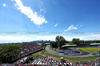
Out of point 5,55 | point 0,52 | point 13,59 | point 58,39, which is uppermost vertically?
point 58,39

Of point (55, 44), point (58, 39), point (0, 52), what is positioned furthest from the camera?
point (55, 44)

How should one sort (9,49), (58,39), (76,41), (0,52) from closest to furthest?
1. (0,52)
2. (9,49)
3. (58,39)
4. (76,41)

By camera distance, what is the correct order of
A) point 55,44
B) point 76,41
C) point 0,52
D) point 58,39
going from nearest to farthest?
1. point 0,52
2. point 58,39
3. point 55,44
4. point 76,41

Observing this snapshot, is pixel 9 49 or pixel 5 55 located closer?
pixel 5 55

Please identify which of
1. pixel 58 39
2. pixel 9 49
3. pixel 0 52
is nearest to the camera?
pixel 0 52

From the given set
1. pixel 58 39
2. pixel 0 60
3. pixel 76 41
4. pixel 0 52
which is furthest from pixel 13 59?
pixel 76 41

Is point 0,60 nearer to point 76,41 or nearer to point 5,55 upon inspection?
point 5,55

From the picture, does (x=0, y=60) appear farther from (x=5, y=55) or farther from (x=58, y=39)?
(x=58, y=39)

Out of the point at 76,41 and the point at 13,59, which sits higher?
the point at 76,41

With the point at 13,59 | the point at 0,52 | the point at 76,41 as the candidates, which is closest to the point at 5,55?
the point at 0,52
